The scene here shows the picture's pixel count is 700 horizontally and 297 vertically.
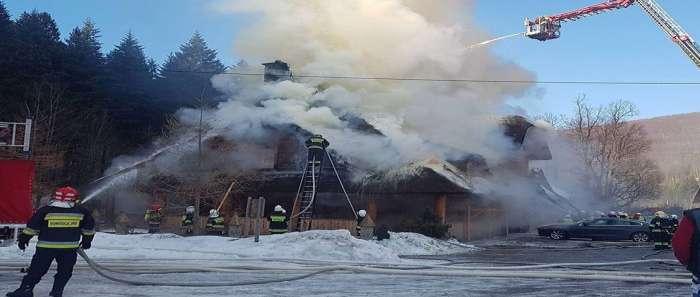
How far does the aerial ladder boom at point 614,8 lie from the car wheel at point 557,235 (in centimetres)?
1696

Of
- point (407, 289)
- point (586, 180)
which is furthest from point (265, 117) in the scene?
point (586, 180)

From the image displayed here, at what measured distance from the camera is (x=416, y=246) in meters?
17.9

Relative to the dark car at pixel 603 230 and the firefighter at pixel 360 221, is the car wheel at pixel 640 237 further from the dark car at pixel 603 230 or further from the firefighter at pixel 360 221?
the firefighter at pixel 360 221

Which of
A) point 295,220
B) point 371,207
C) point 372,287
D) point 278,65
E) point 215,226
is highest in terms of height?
point 278,65

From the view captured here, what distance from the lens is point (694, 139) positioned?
113 metres

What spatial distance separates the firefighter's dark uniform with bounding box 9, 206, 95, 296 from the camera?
23.8 feet

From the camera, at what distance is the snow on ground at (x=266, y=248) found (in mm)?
13914

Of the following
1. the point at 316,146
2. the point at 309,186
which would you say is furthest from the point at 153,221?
the point at 316,146

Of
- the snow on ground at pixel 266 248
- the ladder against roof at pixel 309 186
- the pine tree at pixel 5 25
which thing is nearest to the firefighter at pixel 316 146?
the ladder against roof at pixel 309 186

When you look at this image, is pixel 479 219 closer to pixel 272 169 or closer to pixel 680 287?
pixel 272 169

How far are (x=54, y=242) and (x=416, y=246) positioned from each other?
1215 centimetres

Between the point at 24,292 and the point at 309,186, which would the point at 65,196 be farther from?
the point at 309,186

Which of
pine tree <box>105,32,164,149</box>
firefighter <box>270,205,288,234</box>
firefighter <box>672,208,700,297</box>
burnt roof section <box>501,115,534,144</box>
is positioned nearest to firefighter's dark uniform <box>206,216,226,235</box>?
firefighter <box>270,205,288,234</box>

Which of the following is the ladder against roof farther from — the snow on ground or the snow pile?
the snow on ground
